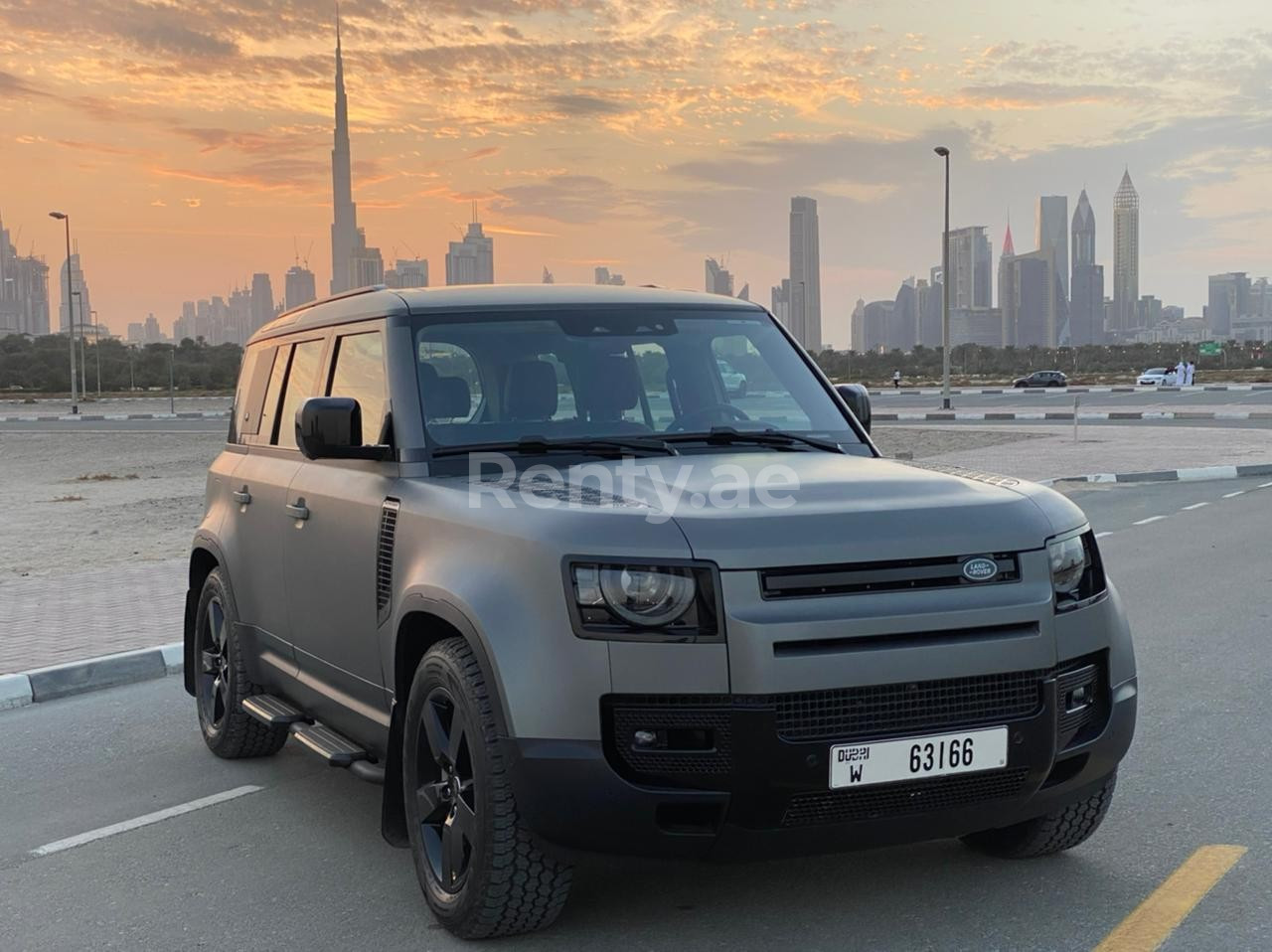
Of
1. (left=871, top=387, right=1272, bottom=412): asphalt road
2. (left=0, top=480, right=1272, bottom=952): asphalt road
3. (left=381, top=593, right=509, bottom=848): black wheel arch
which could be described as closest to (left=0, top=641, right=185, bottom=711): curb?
(left=0, top=480, right=1272, bottom=952): asphalt road

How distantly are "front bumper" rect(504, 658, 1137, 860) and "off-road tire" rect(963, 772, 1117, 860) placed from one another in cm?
69

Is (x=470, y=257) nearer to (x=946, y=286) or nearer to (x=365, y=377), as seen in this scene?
(x=946, y=286)

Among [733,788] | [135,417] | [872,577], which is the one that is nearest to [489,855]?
[733,788]

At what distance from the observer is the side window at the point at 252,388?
620 cm

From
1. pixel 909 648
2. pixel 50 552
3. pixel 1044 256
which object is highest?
pixel 1044 256

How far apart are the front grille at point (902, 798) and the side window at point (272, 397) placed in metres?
3.18

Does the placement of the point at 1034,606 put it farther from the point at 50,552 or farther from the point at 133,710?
the point at 50,552

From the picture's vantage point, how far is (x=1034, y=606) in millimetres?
3727

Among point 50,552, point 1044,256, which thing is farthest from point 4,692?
point 1044,256

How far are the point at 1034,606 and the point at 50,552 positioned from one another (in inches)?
497

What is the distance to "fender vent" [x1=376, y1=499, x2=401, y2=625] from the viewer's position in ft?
14.4

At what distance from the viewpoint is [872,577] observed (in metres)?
3.61

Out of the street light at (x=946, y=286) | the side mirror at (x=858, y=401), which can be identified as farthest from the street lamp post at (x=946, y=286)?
the side mirror at (x=858, y=401)

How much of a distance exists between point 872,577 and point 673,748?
0.66 meters
